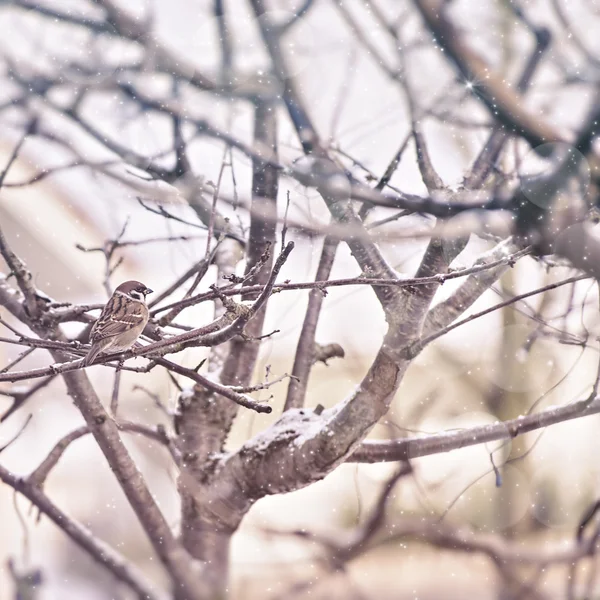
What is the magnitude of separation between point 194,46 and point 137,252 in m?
0.38

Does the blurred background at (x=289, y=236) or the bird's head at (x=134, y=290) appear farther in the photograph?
the blurred background at (x=289, y=236)

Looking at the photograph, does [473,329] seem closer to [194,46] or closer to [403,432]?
[403,432]

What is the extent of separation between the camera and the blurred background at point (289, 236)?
36.8 inches

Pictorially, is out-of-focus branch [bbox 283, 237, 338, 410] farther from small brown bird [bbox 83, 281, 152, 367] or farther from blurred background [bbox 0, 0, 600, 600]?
small brown bird [bbox 83, 281, 152, 367]

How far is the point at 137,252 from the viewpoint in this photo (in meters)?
1.01

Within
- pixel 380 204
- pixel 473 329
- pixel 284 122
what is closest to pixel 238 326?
pixel 380 204

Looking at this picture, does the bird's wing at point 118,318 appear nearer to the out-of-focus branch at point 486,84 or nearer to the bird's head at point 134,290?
the bird's head at point 134,290

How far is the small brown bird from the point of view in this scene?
1.78ft

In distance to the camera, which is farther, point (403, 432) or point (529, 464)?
point (529, 464)

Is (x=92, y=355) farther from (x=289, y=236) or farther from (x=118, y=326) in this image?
(x=289, y=236)

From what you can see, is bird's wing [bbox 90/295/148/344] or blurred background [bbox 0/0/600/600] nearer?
bird's wing [bbox 90/295/148/344]

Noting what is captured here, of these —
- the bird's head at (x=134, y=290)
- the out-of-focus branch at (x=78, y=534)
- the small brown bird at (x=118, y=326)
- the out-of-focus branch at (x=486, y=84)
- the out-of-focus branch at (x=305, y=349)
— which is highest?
the out-of-focus branch at (x=486, y=84)

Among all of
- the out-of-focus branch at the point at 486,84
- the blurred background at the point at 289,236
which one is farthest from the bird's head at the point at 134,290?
the out-of-focus branch at the point at 486,84

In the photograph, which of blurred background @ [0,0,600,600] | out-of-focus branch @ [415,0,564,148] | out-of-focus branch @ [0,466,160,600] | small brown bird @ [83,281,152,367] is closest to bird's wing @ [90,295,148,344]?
small brown bird @ [83,281,152,367]
